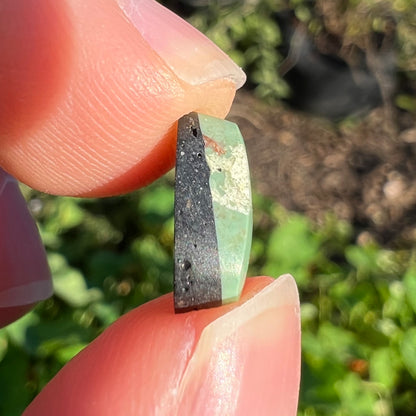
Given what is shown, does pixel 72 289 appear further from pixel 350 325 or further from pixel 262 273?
pixel 350 325

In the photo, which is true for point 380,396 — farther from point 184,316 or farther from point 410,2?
point 410,2

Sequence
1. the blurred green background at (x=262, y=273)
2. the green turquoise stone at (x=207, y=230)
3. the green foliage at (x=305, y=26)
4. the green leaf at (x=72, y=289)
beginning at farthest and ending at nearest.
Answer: the green foliage at (x=305, y=26) → the green leaf at (x=72, y=289) → the blurred green background at (x=262, y=273) → the green turquoise stone at (x=207, y=230)

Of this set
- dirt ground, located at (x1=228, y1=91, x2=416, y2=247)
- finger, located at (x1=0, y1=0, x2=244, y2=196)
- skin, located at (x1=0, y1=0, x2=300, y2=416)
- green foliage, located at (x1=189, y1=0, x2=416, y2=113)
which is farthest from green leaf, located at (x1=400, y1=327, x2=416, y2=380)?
green foliage, located at (x1=189, y1=0, x2=416, y2=113)

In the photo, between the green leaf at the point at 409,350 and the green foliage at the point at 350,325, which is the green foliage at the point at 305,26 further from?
the green leaf at the point at 409,350

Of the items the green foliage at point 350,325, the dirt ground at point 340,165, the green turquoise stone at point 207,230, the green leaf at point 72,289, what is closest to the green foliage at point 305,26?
the dirt ground at point 340,165

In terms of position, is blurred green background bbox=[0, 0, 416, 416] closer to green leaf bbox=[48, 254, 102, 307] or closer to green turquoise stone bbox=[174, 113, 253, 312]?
green leaf bbox=[48, 254, 102, 307]

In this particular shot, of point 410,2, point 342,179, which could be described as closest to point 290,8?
point 410,2
